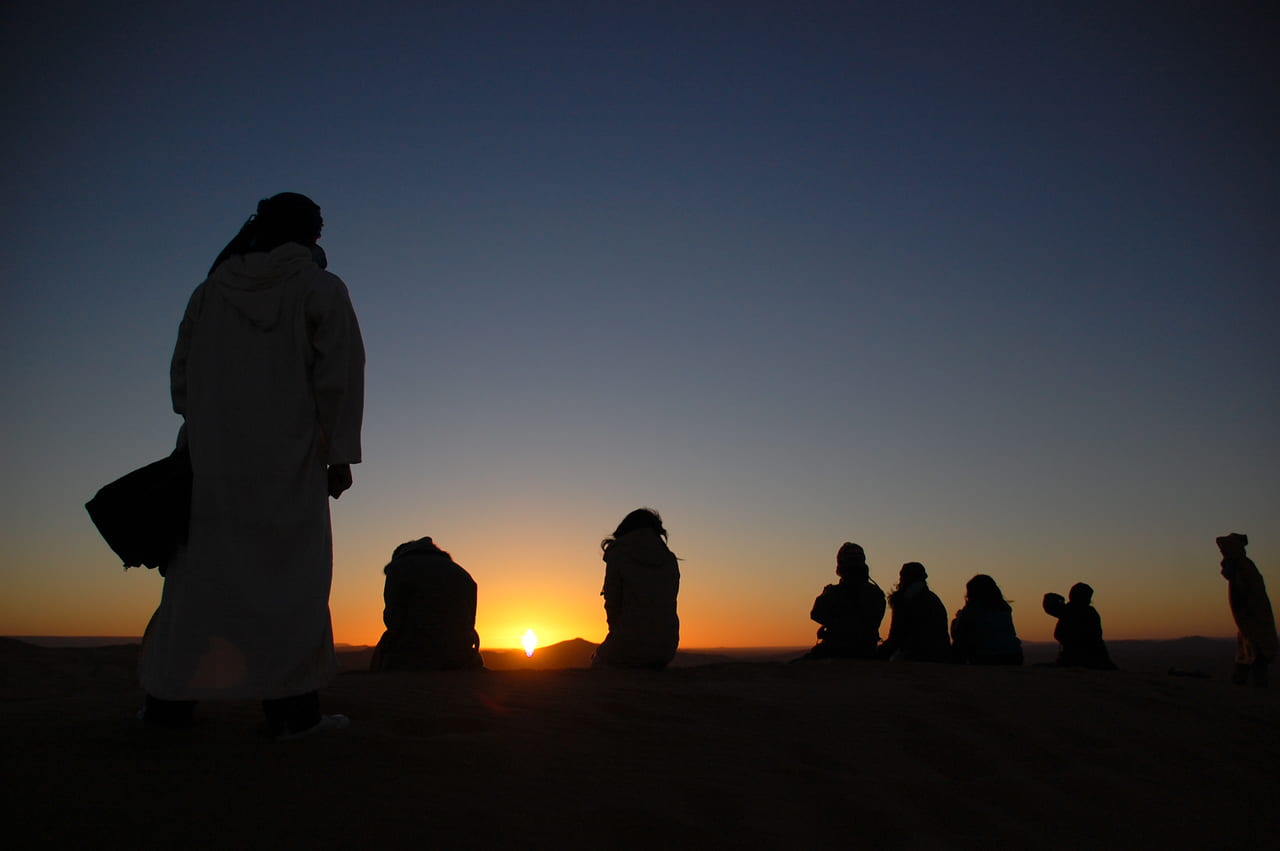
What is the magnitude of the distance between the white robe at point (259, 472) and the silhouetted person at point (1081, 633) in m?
9.40

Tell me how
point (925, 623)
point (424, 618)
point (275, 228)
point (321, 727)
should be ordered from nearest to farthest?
1. point (321, 727)
2. point (275, 228)
3. point (424, 618)
4. point (925, 623)

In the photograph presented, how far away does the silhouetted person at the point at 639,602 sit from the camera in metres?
9.07

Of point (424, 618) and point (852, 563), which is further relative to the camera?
point (852, 563)

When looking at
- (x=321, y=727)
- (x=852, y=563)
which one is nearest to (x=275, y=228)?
(x=321, y=727)

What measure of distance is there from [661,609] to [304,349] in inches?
235

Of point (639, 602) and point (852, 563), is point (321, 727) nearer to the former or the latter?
point (639, 602)

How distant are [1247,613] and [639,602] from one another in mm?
8551

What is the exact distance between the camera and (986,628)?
10.4m

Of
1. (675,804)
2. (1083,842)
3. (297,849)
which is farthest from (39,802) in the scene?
(1083,842)

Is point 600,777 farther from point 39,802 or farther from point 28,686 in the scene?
point 28,686

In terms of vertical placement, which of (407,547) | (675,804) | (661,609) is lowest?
(675,804)

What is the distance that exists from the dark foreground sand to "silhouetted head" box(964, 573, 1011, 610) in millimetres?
3705

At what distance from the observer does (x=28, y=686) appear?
9.05 m

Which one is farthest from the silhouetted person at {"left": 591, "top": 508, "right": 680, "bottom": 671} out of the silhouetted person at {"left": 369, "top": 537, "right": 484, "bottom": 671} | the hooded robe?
the silhouetted person at {"left": 369, "top": 537, "right": 484, "bottom": 671}
